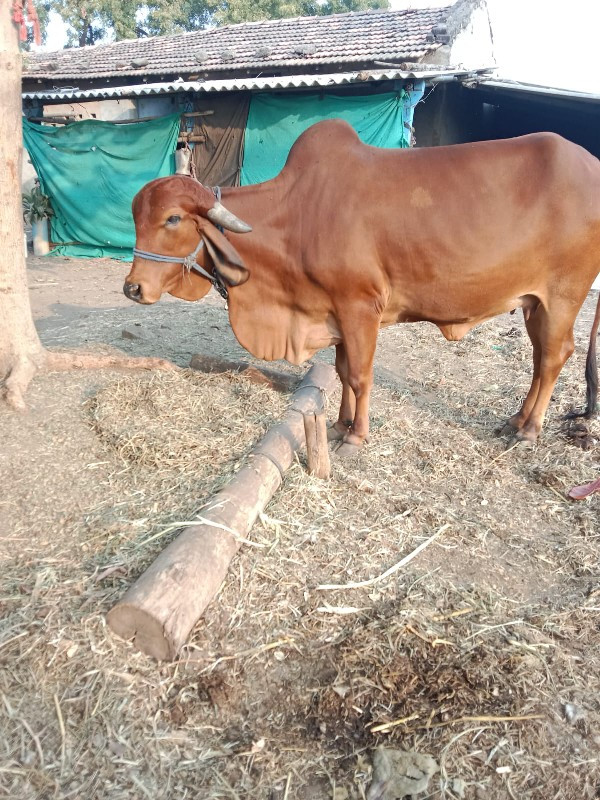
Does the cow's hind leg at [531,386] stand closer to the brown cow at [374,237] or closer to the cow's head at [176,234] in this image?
the brown cow at [374,237]

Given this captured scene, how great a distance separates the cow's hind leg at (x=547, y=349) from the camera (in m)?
3.68

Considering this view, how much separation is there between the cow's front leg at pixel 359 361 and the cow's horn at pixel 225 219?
750mm

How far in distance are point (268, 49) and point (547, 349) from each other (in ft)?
31.3

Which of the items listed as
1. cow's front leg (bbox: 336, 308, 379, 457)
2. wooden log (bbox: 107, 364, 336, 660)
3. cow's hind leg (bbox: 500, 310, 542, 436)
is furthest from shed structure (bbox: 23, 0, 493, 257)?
wooden log (bbox: 107, 364, 336, 660)

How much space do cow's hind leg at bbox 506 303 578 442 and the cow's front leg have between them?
101 cm

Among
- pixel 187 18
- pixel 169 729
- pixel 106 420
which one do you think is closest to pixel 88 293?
pixel 106 420

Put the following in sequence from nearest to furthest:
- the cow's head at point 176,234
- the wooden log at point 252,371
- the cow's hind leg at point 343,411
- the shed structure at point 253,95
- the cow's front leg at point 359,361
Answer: the cow's head at point 176,234, the cow's front leg at point 359,361, the cow's hind leg at point 343,411, the wooden log at point 252,371, the shed structure at point 253,95

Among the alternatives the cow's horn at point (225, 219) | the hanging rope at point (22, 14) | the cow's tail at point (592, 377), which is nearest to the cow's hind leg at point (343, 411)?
the cow's horn at point (225, 219)

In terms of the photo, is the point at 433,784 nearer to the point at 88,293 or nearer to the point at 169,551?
the point at 169,551

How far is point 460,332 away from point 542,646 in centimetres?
202

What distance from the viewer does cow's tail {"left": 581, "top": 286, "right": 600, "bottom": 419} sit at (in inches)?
160

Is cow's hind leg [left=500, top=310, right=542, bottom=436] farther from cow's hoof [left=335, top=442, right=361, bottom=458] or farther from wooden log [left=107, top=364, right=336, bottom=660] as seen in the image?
wooden log [left=107, top=364, right=336, bottom=660]

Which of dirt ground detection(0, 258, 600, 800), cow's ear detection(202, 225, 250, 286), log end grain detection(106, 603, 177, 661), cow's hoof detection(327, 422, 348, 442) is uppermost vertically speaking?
cow's ear detection(202, 225, 250, 286)

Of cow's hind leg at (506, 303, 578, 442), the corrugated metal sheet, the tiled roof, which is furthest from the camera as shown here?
the tiled roof
